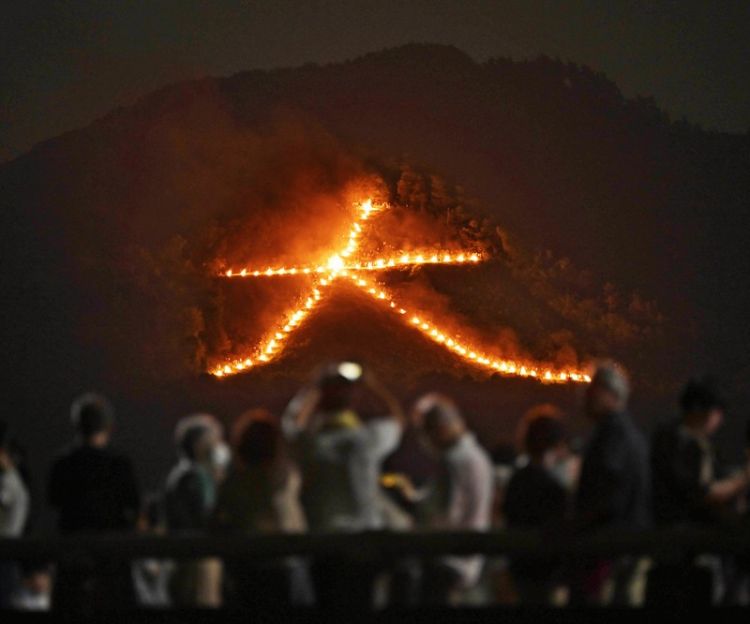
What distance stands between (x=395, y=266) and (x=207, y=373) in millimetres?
3085

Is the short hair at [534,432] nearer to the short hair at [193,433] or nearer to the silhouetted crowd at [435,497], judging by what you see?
the silhouetted crowd at [435,497]

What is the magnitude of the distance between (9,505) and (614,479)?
131 inches

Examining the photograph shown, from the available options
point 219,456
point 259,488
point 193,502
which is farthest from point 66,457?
point 259,488

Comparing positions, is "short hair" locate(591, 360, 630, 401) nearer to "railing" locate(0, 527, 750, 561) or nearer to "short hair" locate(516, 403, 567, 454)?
"short hair" locate(516, 403, 567, 454)

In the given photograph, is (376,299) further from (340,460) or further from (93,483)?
(340,460)

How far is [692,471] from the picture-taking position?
760 centimetres

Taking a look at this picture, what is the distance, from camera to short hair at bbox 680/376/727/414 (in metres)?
7.68

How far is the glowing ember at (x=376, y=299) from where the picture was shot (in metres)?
21.0

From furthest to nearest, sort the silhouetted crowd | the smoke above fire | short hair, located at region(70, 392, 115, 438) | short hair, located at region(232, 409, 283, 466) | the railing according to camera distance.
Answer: the smoke above fire
short hair, located at region(70, 392, 115, 438)
short hair, located at region(232, 409, 283, 466)
the silhouetted crowd
the railing

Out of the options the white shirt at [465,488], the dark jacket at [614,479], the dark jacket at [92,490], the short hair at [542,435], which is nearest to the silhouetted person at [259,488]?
the dark jacket at [92,490]

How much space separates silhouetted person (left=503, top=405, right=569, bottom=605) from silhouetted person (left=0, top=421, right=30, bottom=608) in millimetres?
2666

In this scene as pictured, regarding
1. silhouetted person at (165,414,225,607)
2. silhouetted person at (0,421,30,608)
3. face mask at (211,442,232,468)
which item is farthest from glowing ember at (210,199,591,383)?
silhouetted person at (165,414,225,607)

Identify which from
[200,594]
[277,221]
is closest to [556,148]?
[277,221]

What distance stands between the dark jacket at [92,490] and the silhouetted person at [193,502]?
26cm
